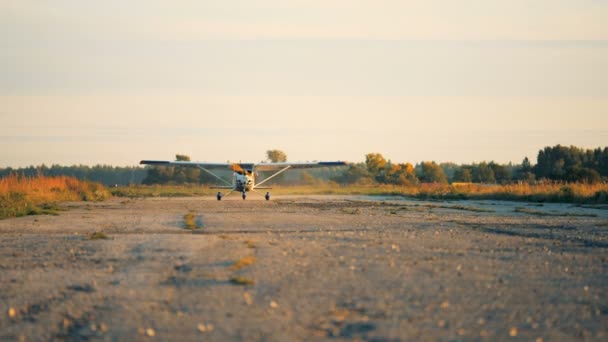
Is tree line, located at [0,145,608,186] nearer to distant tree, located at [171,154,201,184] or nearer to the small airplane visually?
distant tree, located at [171,154,201,184]

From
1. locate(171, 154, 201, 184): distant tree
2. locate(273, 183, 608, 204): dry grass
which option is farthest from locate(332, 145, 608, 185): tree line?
locate(273, 183, 608, 204): dry grass

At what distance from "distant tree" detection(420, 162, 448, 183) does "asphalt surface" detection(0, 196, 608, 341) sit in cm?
8590

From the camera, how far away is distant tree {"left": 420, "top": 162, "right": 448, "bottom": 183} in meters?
101

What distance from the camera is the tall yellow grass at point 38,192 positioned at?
84.6ft

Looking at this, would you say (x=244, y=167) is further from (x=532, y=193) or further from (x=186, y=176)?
(x=186, y=176)

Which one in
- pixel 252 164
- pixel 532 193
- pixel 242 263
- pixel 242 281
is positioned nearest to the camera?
pixel 242 281

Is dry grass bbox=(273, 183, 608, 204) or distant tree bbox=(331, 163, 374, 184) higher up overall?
distant tree bbox=(331, 163, 374, 184)

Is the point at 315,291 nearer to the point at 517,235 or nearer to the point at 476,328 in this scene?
the point at 476,328

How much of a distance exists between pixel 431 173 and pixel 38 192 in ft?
237

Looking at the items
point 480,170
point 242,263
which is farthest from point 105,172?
point 242,263

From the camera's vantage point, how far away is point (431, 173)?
102 meters

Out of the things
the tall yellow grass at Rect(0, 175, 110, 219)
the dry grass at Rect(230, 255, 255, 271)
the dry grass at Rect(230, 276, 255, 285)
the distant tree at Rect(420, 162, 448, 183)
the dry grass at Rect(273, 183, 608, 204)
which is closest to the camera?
the dry grass at Rect(230, 276, 255, 285)

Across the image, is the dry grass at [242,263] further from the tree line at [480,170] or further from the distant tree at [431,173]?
the distant tree at [431,173]

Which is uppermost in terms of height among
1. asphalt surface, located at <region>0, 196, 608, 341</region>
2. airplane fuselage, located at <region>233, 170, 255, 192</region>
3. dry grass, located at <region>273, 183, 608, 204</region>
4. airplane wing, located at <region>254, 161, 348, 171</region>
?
airplane wing, located at <region>254, 161, 348, 171</region>
